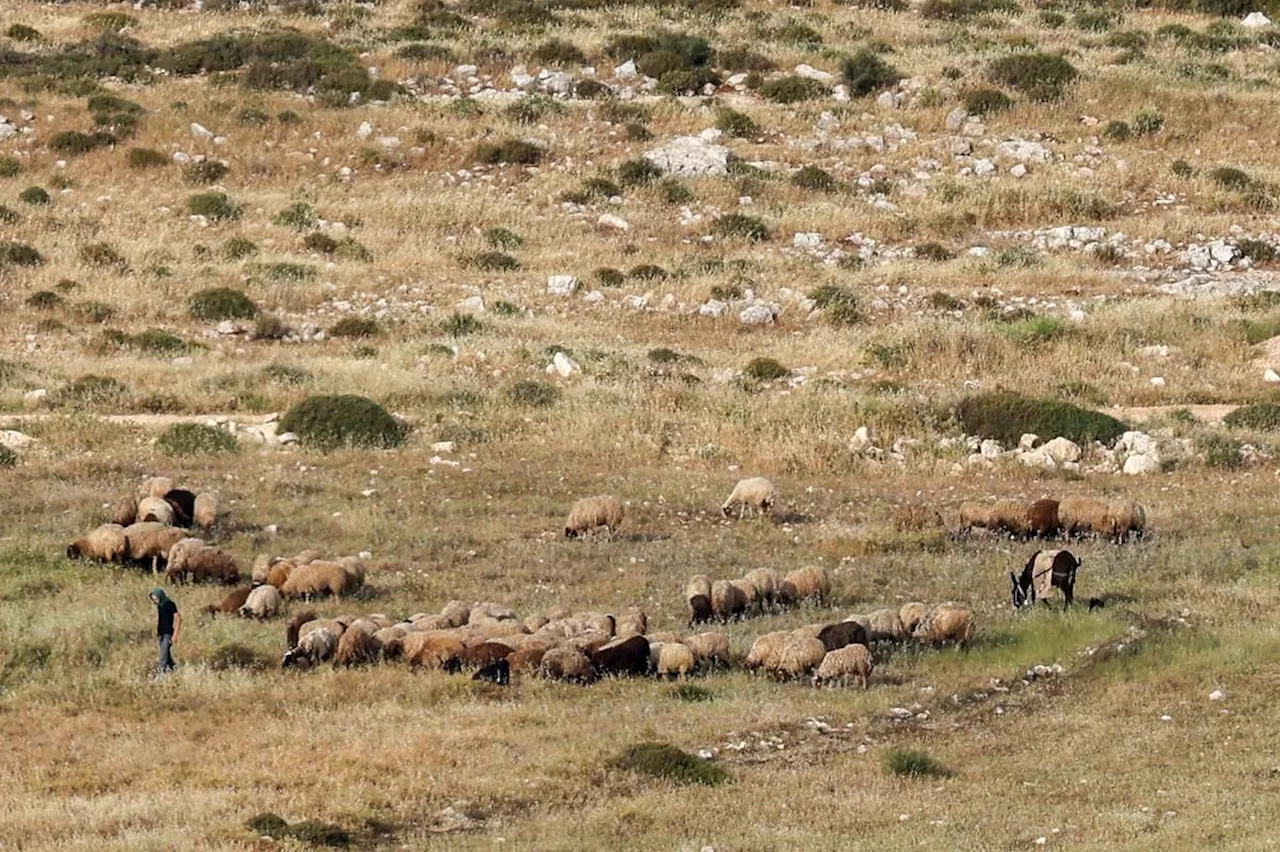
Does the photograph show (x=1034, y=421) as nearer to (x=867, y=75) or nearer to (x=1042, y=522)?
(x=1042, y=522)

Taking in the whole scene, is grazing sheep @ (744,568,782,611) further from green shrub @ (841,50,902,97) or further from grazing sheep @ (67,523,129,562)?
green shrub @ (841,50,902,97)

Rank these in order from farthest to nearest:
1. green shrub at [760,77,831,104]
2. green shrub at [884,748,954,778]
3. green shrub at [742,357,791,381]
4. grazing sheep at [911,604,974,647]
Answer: green shrub at [760,77,831,104] → green shrub at [742,357,791,381] → grazing sheep at [911,604,974,647] → green shrub at [884,748,954,778]

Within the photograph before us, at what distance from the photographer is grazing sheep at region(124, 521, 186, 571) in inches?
869

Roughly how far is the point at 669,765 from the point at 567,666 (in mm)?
2848

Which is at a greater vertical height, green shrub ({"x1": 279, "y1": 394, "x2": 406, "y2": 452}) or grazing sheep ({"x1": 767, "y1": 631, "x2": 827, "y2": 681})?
grazing sheep ({"x1": 767, "y1": 631, "x2": 827, "y2": 681})

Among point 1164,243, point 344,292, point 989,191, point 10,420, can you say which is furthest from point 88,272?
point 1164,243

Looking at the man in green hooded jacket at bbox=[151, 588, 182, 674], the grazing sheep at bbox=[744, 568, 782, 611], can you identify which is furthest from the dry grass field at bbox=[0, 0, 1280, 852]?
the grazing sheep at bbox=[744, 568, 782, 611]

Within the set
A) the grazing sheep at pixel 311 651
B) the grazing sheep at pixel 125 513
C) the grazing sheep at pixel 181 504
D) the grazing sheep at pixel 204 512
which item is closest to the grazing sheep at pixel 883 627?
the grazing sheep at pixel 311 651

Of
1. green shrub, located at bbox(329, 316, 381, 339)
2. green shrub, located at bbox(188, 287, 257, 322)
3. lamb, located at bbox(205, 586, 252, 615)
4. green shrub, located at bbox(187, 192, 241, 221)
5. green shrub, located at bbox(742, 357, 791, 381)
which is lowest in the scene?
green shrub, located at bbox(329, 316, 381, 339)

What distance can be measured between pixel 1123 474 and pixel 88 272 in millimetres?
Answer: 24963

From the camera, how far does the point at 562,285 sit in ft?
138

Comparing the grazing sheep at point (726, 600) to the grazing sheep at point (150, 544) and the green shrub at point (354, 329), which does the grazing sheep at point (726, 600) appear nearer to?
the grazing sheep at point (150, 544)

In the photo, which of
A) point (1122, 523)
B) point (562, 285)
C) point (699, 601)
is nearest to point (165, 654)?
point (699, 601)

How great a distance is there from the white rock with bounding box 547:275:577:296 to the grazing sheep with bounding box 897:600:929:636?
23.4m
